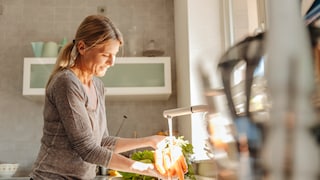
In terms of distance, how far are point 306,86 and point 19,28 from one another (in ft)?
10.5

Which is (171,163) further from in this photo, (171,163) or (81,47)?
(81,47)

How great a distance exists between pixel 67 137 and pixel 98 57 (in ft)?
0.98

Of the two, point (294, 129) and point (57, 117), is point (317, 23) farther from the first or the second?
point (57, 117)

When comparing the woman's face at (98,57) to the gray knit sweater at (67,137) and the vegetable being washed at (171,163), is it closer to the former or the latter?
the gray knit sweater at (67,137)

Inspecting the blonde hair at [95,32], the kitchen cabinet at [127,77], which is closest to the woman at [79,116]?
the blonde hair at [95,32]

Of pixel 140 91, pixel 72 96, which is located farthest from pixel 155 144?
pixel 140 91

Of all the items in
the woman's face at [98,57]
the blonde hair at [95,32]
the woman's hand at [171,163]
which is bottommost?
the woman's hand at [171,163]

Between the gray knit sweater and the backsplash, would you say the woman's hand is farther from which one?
the backsplash

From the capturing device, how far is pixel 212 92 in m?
0.31

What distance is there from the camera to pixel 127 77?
8.99 feet

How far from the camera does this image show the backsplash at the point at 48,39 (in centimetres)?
297

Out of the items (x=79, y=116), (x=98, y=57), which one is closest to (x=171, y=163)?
(x=79, y=116)

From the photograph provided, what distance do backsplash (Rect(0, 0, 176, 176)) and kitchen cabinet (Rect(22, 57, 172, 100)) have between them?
0.32 meters

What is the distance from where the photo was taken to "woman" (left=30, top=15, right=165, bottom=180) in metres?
1.11
